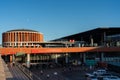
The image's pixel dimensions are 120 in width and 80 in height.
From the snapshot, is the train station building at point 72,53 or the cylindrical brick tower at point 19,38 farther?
the cylindrical brick tower at point 19,38

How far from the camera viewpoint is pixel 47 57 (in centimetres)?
11588

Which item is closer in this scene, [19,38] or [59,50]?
[59,50]

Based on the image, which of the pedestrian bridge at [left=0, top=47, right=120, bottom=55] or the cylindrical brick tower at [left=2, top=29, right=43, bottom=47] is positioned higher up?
the cylindrical brick tower at [left=2, top=29, right=43, bottom=47]

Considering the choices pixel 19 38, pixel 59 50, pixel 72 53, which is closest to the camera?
pixel 59 50

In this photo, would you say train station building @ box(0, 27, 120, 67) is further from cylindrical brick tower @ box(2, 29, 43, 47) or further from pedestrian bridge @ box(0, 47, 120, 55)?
cylindrical brick tower @ box(2, 29, 43, 47)

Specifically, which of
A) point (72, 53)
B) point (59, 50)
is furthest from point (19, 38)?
point (59, 50)

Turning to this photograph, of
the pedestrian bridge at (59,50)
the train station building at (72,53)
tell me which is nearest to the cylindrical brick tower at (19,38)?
the train station building at (72,53)

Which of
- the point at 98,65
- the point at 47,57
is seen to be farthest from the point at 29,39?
the point at 98,65

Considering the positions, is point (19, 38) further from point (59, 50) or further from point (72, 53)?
point (59, 50)

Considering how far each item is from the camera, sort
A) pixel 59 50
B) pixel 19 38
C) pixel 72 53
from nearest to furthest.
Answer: pixel 59 50 < pixel 72 53 < pixel 19 38

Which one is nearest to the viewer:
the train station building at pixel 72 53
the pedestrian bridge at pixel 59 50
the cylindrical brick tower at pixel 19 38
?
the pedestrian bridge at pixel 59 50

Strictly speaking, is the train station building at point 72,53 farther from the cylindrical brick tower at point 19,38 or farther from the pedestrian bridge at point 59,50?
the cylindrical brick tower at point 19,38

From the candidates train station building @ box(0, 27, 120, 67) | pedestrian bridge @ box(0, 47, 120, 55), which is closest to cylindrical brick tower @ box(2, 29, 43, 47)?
train station building @ box(0, 27, 120, 67)

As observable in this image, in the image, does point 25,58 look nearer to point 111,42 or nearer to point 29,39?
point 111,42
